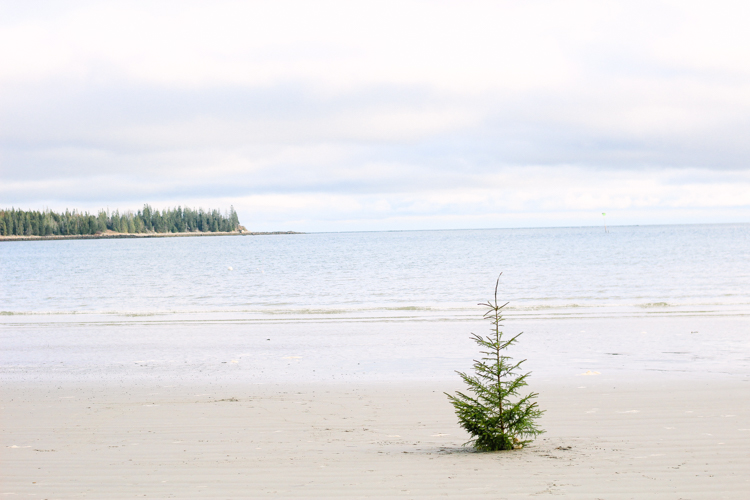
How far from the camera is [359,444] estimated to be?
7016 millimetres

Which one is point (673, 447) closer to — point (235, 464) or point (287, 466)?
point (287, 466)

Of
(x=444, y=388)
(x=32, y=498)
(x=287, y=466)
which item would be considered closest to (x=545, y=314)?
(x=444, y=388)

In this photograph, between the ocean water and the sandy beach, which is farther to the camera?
the ocean water

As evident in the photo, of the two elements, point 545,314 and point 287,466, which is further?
point 545,314

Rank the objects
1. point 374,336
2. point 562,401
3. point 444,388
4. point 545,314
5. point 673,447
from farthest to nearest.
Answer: point 545,314 → point 374,336 → point 444,388 → point 562,401 → point 673,447

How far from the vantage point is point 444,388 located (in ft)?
33.4

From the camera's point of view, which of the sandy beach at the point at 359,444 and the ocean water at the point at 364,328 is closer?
the sandy beach at the point at 359,444

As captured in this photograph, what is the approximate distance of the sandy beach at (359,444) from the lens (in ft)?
18.0

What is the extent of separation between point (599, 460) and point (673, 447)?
39.9 inches

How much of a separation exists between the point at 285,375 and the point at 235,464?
5.29 m

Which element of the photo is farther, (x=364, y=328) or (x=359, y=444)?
(x=364, y=328)

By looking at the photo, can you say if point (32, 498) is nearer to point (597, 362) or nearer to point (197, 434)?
point (197, 434)

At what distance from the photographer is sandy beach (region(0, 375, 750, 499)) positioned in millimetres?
5484

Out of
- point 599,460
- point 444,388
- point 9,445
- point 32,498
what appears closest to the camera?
point 32,498
